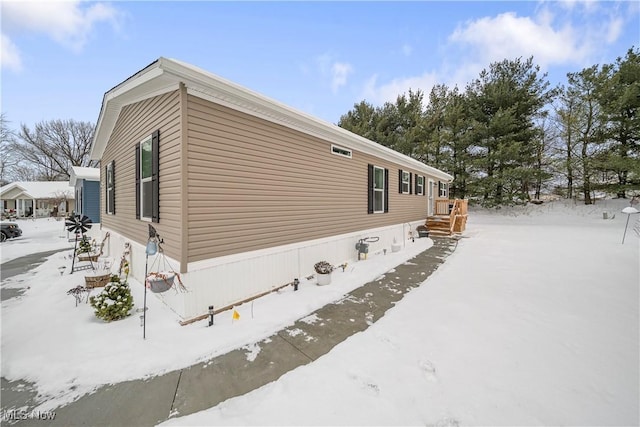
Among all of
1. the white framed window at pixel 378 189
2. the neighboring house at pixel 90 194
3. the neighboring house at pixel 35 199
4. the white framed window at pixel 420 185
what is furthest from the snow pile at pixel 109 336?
the neighboring house at pixel 35 199

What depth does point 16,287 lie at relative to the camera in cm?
534

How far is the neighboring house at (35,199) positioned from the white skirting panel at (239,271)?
27.0 meters

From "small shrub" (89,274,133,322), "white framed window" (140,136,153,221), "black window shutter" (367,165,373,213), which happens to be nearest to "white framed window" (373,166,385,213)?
"black window shutter" (367,165,373,213)

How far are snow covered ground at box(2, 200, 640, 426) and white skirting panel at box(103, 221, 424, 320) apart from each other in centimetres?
28

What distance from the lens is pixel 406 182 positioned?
1130cm


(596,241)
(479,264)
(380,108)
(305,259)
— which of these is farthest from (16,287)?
(380,108)

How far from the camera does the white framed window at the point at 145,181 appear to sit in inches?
193

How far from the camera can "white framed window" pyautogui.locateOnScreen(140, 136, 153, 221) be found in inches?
193

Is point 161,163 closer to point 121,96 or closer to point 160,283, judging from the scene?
point 160,283

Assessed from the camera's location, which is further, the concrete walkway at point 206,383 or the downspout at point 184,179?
the downspout at point 184,179

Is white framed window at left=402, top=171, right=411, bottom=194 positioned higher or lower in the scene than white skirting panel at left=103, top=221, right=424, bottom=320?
higher

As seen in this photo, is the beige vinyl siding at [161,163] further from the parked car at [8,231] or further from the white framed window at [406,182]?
the parked car at [8,231]

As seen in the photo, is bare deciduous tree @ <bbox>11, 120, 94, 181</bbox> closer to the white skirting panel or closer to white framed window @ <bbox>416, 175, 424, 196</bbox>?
the white skirting panel

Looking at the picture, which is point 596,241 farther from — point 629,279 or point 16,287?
point 16,287
